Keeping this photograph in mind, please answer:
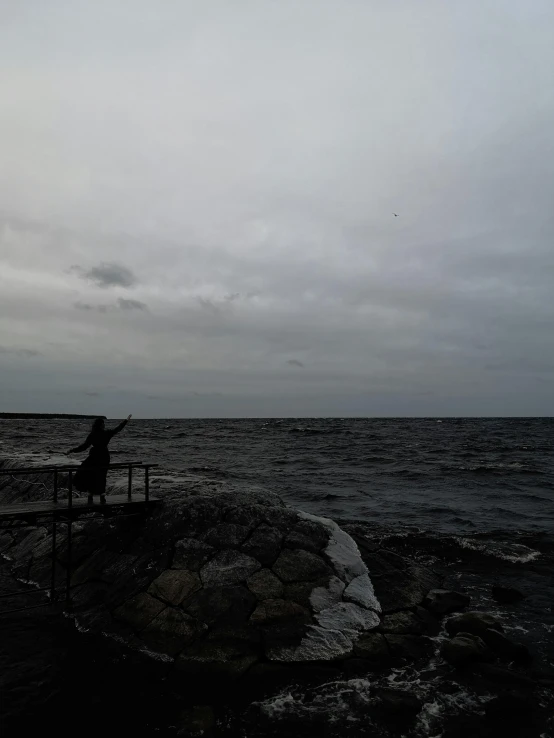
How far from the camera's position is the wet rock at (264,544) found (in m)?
9.78

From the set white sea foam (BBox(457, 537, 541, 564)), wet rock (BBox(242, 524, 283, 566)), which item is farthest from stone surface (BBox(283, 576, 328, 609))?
white sea foam (BBox(457, 537, 541, 564))

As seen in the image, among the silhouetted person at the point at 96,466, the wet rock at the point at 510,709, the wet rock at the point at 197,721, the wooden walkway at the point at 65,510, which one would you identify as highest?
the silhouetted person at the point at 96,466

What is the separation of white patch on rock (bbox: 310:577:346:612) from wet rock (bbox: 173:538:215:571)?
7.12 ft

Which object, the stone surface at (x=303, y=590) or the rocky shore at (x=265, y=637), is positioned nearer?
the rocky shore at (x=265, y=637)

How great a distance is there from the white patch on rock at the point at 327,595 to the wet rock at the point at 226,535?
184 centimetres

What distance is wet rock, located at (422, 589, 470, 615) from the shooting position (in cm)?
1012

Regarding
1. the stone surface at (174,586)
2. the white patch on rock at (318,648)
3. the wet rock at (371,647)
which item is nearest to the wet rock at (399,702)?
the wet rock at (371,647)

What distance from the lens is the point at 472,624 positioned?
30.2ft

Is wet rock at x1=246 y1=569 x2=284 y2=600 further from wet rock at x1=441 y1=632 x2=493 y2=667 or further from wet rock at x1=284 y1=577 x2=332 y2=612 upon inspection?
wet rock at x1=441 y1=632 x2=493 y2=667

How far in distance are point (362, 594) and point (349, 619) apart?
2.73 ft

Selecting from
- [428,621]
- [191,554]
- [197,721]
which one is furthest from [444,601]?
[197,721]

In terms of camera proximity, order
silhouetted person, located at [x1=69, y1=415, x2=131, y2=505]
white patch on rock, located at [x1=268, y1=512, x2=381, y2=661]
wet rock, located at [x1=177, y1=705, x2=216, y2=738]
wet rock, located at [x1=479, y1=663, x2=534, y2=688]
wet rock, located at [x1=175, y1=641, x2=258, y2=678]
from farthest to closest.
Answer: silhouetted person, located at [x1=69, y1=415, x2=131, y2=505]
white patch on rock, located at [x1=268, y1=512, x2=381, y2=661]
wet rock, located at [x1=479, y1=663, x2=534, y2=688]
wet rock, located at [x1=175, y1=641, x2=258, y2=678]
wet rock, located at [x1=177, y1=705, x2=216, y2=738]

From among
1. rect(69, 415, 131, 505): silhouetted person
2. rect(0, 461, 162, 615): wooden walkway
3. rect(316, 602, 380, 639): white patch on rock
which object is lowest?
rect(316, 602, 380, 639): white patch on rock

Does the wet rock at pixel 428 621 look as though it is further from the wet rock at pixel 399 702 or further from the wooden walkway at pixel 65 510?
the wooden walkway at pixel 65 510
